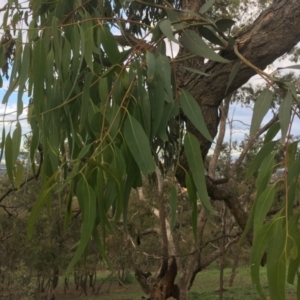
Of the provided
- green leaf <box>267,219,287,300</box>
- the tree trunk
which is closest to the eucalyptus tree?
green leaf <box>267,219,287,300</box>

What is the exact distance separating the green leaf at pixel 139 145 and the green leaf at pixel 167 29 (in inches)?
5.9

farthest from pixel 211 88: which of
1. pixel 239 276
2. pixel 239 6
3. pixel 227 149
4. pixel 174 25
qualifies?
pixel 239 276

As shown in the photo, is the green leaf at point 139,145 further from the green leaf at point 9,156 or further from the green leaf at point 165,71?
the green leaf at point 9,156

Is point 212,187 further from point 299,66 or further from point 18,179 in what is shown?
point 299,66

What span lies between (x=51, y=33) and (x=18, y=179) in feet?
1.37

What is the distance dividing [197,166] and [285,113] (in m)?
0.20

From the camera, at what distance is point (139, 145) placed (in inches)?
36.2

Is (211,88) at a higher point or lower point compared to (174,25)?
higher

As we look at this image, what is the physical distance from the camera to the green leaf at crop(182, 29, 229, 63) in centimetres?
98

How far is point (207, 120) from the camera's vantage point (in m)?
1.75

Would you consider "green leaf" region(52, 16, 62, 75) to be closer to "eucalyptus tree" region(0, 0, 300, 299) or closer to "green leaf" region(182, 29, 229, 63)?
"eucalyptus tree" region(0, 0, 300, 299)

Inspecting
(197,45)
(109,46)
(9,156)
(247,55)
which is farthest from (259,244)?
(247,55)

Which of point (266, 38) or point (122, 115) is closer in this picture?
point (122, 115)

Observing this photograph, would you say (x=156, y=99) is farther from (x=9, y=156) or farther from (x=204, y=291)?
(x=204, y=291)
